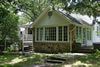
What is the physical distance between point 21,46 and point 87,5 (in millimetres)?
10431

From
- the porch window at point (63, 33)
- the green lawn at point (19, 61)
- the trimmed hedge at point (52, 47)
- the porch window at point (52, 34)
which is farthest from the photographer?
the porch window at point (52, 34)

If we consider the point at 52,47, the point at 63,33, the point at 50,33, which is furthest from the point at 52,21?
the point at 52,47

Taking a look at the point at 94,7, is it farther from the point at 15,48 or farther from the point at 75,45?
the point at 15,48

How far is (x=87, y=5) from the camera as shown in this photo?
11.9 meters

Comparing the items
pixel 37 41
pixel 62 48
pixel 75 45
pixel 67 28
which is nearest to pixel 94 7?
pixel 67 28

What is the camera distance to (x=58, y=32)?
14352mm

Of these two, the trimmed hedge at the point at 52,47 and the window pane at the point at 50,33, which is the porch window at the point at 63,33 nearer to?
the trimmed hedge at the point at 52,47

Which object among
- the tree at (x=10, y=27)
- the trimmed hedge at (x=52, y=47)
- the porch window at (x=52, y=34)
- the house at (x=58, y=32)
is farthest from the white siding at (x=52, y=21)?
the tree at (x=10, y=27)

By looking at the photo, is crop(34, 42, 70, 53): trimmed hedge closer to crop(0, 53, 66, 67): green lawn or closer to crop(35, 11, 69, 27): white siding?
crop(35, 11, 69, 27): white siding

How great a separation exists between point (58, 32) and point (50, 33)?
1.16 m

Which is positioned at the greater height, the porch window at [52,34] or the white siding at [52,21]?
the white siding at [52,21]

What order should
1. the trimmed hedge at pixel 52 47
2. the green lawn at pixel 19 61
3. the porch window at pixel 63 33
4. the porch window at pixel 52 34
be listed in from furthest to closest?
the porch window at pixel 52 34 → the porch window at pixel 63 33 → the trimmed hedge at pixel 52 47 → the green lawn at pixel 19 61

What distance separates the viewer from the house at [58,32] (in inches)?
537

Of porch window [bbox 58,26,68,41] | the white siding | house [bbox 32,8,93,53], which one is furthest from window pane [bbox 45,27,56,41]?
porch window [bbox 58,26,68,41]
